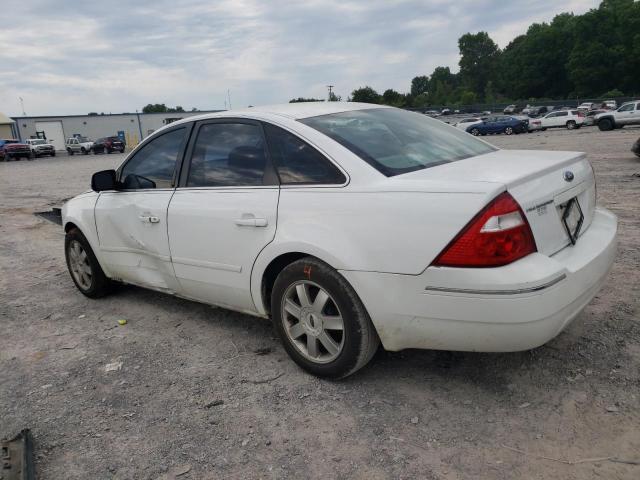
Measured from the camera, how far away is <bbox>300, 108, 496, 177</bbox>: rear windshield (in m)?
2.97

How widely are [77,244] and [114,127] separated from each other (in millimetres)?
74074

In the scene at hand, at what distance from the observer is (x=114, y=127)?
7256 cm

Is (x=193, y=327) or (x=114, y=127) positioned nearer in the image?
(x=193, y=327)

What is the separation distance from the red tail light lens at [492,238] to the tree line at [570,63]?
60.1 m

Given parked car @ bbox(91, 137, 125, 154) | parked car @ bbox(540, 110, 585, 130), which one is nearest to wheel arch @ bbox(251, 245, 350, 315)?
parked car @ bbox(540, 110, 585, 130)

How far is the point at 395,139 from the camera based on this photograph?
3.27 m

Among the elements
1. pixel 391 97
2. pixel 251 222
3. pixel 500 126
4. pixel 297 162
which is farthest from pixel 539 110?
pixel 251 222

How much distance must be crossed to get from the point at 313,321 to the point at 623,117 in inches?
1268

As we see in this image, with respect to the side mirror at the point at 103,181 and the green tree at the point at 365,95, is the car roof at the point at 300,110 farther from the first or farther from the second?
the green tree at the point at 365,95

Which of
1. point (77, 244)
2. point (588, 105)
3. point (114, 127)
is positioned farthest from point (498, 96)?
point (77, 244)

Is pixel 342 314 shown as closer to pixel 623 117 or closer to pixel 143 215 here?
pixel 143 215

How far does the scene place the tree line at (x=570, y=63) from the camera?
7762 centimetres

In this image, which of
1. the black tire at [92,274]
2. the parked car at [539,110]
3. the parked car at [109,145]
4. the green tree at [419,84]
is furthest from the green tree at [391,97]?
→ the green tree at [419,84]

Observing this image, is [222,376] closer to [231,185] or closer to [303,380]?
[303,380]
